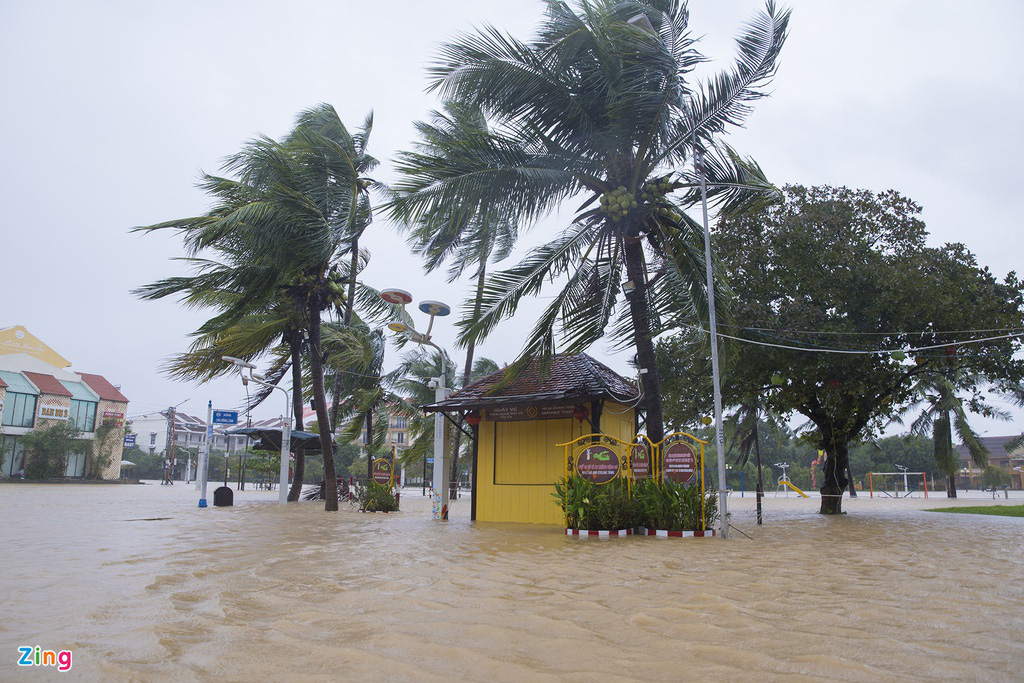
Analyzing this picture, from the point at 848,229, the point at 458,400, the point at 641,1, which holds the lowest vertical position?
the point at 458,400

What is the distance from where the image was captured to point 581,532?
1128 centimetres

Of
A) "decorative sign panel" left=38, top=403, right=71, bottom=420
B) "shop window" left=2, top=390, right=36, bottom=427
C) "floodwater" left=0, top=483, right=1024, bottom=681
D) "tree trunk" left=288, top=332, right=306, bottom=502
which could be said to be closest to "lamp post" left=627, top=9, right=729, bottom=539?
"floodwater" left=0, top=483, right=1024, bottom=681

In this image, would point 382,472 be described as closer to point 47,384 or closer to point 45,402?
point 45,402

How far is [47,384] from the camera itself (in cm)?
4409

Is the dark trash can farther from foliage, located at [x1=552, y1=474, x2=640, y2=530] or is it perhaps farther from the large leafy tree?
the large leafy tree

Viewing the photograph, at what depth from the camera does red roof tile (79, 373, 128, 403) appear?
157ft

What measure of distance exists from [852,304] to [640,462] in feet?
22.7

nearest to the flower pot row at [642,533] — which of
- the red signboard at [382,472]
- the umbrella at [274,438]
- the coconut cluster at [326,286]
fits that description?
the red signboard at [382,472]

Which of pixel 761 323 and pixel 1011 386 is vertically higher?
pixel 761 323

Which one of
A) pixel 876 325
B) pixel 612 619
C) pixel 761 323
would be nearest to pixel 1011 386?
pixel 876 325

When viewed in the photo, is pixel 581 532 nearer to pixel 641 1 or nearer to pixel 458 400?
pixel 458 400

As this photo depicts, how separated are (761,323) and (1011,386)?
783cm

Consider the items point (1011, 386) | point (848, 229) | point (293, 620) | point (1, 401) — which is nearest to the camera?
point (293, 620)

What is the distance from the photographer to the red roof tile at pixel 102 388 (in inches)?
1890
